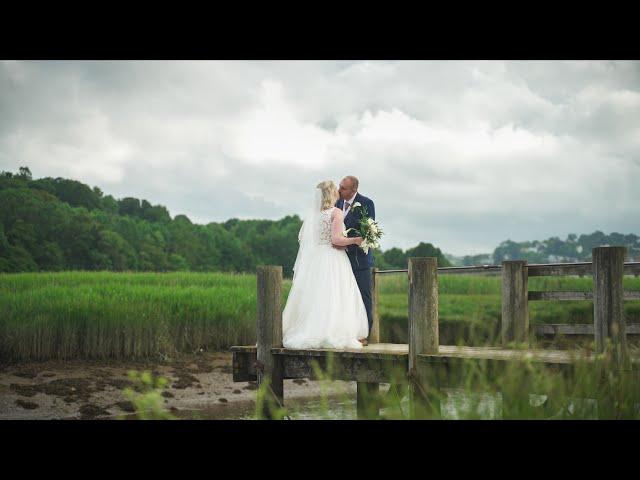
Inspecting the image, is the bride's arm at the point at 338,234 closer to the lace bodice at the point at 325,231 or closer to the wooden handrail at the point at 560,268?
the lace bodice at the point at 325,231

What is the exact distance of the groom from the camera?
966 centimetres

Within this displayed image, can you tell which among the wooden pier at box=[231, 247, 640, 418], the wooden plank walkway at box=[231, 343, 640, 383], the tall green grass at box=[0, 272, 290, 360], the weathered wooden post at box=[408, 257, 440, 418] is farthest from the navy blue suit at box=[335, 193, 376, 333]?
the tall green grass at box=[0, 272, 290, 360]

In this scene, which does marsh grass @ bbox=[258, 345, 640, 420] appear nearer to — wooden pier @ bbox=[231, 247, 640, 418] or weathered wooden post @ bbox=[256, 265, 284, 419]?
wooden pier @ bbox=[231, 247, 640, 418]

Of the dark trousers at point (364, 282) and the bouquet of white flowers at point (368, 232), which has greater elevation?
the bouquet of white flowers at point (368, 232)

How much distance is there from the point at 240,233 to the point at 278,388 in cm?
7425

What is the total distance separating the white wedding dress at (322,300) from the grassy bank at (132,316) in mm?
6025

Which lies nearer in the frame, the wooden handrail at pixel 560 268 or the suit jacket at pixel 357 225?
the wooden handrail at pixel 560 268

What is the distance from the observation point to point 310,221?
31.6 feet

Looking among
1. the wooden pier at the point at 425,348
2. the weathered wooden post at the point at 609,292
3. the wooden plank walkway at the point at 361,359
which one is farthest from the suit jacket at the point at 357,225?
the weathered wooden post at the point at 609,292

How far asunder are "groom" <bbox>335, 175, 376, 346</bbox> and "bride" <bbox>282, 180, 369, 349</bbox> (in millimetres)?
153

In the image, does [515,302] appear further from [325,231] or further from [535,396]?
[535,396]

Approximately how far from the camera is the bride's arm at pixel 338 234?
9.40m
